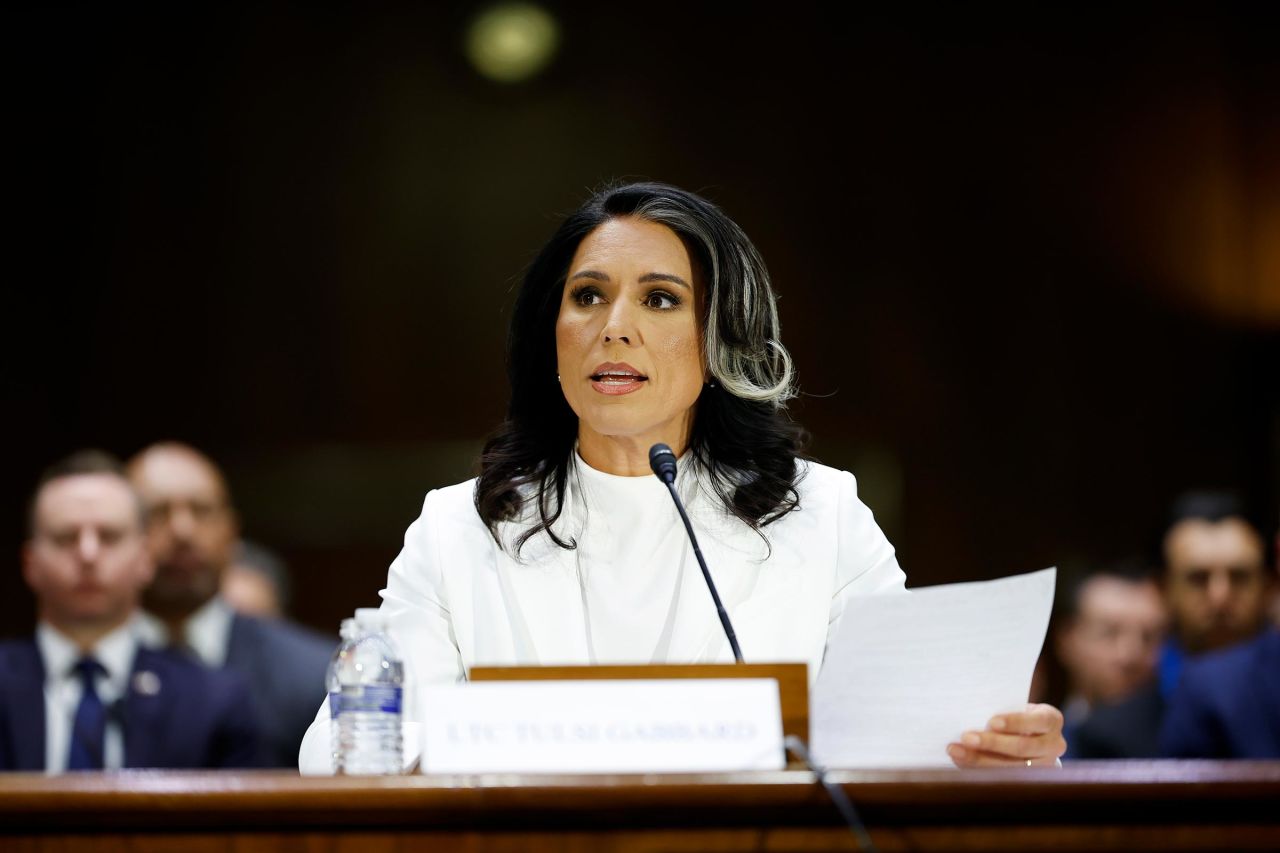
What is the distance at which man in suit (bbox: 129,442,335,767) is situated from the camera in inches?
166

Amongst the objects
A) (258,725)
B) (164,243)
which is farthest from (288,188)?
(258,725)

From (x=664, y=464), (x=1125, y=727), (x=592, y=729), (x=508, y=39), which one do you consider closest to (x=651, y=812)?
(x=592, y=729)

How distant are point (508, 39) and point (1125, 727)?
346cm

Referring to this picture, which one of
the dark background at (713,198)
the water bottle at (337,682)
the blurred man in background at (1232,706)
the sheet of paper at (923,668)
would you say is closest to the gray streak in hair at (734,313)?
the sheet of paper at (923,668)

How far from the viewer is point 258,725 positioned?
Answer: 12.6 ft

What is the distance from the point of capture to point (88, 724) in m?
3.66

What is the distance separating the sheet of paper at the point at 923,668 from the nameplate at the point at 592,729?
0.29 m

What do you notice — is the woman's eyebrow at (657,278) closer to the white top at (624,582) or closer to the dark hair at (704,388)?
the dark hair at (704,388)

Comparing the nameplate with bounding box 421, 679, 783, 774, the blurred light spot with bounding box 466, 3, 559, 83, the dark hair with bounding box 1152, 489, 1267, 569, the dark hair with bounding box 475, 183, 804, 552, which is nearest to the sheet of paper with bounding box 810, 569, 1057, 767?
the nameplate with bounding box 421, 679, 783, 774

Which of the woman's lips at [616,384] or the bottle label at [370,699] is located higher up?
the woman's lips at [616,384]

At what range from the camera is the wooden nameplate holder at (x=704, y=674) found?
1.38 m

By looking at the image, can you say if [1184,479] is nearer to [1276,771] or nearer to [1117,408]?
[1117,408]

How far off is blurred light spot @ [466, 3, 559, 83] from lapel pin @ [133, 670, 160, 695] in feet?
10.3

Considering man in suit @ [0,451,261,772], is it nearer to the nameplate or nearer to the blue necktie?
the blue necktie
